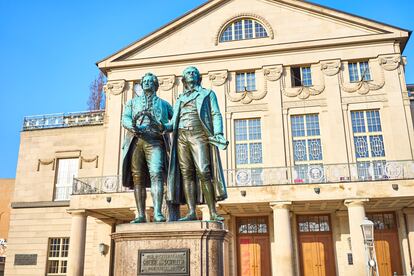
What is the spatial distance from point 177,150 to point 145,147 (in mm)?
498

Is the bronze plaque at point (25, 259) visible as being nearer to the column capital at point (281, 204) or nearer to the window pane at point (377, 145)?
the column capital at point (281, 204)

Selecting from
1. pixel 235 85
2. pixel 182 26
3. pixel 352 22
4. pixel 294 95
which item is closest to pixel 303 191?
pixel 294 95

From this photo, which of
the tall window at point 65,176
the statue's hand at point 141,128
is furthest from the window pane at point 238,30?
the statue's hand at point 141,128

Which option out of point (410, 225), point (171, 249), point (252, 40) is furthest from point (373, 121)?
point (171, 249)

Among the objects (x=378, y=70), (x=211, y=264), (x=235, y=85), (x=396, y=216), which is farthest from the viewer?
(x=235, y=85)

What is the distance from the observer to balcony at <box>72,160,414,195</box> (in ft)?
64.6

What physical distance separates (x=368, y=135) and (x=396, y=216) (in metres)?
4.24

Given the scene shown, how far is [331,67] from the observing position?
78.0 ft

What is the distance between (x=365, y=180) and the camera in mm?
18453

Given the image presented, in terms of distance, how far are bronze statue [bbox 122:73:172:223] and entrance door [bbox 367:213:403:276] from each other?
1780cm

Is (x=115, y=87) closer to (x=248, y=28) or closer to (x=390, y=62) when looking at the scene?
(x=248, y=28)

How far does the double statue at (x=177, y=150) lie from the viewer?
257 inches

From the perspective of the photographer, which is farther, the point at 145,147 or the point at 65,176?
the point at 65,176

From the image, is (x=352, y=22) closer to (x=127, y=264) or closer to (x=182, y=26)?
(x=182, y=26)
